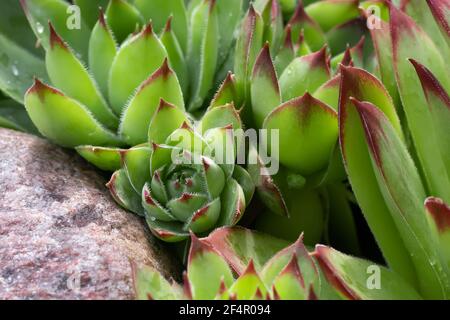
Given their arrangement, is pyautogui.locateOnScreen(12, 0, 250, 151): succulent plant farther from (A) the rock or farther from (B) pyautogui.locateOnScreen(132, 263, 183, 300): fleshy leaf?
(B) pyautogui.locateOnScreen(132, 263, 183, 300): fleshy leaf

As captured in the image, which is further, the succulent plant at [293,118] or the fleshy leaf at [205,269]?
the succulent plant at [293,118]

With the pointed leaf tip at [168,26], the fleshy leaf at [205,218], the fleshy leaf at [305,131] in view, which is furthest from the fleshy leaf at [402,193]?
the pointed leaf tip at [168,26]

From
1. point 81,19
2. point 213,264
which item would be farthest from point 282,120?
point 81,19

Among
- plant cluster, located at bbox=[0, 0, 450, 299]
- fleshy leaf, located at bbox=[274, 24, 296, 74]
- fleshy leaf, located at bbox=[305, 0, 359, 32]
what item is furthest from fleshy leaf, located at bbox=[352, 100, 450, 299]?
fleshy leaf, located at bbox=[305, 0, 359, 32]

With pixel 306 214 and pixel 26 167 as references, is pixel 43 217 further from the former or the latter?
pixel 306 214

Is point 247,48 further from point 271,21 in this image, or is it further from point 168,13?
point 168,13

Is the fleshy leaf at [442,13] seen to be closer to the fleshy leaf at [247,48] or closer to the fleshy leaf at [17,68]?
the fleshy leaf at [247,48]
